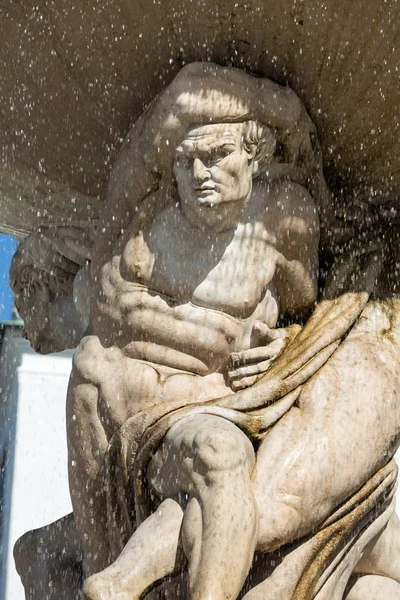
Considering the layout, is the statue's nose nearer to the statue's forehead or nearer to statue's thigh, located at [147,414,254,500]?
the statue's forehead

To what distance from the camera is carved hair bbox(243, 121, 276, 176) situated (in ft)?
13.5

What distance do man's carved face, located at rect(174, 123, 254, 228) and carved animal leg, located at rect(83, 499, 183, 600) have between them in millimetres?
1049

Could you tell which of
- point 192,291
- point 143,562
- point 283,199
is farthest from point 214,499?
point 283,199

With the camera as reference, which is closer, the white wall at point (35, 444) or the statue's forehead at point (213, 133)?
the statue's forehead at point (213, 133)

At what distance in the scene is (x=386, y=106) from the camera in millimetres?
4254

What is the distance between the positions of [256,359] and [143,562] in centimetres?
97

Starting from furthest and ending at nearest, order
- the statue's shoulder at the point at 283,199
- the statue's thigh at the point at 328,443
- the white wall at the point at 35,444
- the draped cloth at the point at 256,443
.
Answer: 1. the white wall at the point at 35,444
2. the statue's shoulder at the point at 283,199
3. the draped cloth at the point at 256,443
4. the statue's thigh at the point at 328,443

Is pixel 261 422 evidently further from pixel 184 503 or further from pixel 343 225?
pixel 343 225

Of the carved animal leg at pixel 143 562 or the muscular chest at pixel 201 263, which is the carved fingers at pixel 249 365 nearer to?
the muscular chest at pixel 201 263

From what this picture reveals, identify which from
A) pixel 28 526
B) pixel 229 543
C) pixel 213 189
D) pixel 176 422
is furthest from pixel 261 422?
pixel 28 526

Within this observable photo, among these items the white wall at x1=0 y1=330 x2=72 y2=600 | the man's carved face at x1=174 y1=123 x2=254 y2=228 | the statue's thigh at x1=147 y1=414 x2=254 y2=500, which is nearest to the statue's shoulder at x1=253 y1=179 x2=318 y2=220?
the man's carved face at x1=174 y1=123 x2=254 y2=228

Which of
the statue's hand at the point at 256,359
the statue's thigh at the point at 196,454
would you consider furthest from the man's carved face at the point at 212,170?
the statue's thigh at the point at 196,454

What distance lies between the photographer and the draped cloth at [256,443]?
151 inches

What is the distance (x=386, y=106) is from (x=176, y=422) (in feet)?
4.40
